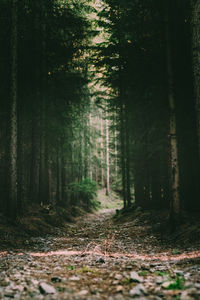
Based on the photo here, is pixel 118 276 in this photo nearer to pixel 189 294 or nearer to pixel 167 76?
pixel 189 294

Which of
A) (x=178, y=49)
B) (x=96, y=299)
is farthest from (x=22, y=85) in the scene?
(x=96, y=299)

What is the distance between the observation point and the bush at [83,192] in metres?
21.6

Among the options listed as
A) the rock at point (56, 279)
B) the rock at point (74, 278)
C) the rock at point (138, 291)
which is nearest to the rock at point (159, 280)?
the rock at point (138, 291)

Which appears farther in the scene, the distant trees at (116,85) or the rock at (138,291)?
the distant trees at (116,85)

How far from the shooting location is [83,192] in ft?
79.5

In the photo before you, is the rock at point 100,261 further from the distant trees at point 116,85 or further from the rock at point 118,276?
the distant trees at point 116,85

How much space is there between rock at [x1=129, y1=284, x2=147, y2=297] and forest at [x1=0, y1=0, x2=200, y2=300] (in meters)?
0.01

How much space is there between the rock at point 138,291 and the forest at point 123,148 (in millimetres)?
14

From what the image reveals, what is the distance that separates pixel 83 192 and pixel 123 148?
30.6 feet

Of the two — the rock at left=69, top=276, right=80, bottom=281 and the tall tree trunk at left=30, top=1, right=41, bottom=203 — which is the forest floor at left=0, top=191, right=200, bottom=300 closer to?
the rock at left=69, top=276, right=80, bottom=281

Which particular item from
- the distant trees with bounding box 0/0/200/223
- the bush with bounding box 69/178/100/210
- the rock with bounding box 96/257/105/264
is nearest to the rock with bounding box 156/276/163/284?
the rock with bounding box 96/257/105/264

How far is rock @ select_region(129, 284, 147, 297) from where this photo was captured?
3.12 metres

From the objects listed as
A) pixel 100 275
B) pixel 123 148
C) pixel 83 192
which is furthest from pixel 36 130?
pixel 83 192

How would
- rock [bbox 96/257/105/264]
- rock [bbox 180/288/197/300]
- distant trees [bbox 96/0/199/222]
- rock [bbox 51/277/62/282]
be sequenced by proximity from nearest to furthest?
1. rock [bbox 180/288/197/300]
2. rock [bbox 51/277/62/282]
3. rock [bbox 96/257/105/264]
4. distant trees [bbox 96/0/199/222]
